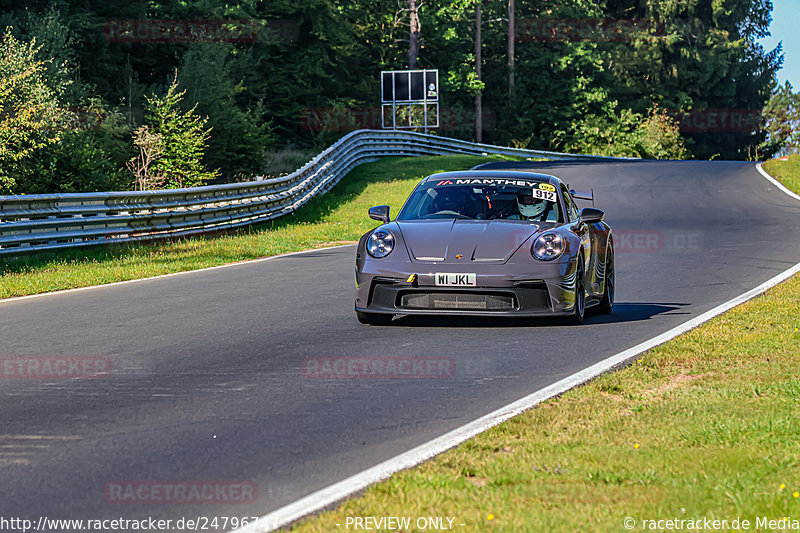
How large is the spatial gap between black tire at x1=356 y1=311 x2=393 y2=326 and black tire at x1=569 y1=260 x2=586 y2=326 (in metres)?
1.76

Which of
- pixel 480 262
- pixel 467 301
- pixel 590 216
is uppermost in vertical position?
pixel 590 216

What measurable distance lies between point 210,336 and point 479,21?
6489 cm

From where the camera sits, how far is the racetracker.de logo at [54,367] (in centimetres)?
825

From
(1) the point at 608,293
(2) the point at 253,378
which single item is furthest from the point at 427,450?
(1) the point at 608,293

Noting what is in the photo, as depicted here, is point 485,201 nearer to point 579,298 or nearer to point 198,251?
point 579,298

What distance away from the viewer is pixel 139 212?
20.7 m


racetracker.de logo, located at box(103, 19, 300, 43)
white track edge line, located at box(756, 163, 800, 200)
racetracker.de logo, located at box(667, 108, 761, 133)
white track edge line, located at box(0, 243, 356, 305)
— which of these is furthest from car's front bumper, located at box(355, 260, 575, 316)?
racetracker.de logo, located at box(667, 108, 761, 133)

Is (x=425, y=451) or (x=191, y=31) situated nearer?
(x=425, y=451)

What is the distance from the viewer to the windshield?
11.3 m

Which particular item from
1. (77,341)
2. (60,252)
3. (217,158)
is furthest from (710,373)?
(217,158)

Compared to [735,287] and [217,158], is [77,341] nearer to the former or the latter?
[735,287]

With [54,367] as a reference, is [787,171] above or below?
below

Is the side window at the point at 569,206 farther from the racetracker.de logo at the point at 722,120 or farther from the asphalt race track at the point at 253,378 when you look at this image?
the racetracker.de logo at the point at 722,120

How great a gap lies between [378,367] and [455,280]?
1.81 metres
